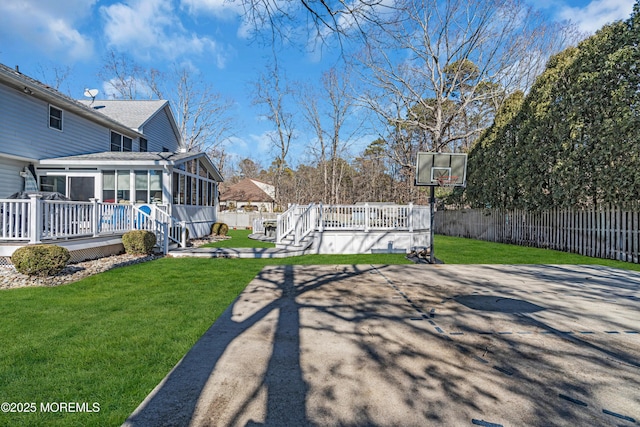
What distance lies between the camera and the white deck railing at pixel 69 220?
696 cm

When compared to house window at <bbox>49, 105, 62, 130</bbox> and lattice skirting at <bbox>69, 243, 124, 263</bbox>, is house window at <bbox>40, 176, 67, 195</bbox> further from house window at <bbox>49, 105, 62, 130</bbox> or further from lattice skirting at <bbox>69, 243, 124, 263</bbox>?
lattice skirting at <bbox>69, 243, 124, 263</bbox>

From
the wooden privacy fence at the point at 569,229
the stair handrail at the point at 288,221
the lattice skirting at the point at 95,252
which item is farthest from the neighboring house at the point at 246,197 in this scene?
the lattice skirting at the point at 95,252

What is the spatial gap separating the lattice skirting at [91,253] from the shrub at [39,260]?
104cm

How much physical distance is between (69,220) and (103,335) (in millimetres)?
5638

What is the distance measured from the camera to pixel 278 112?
29.2 meters

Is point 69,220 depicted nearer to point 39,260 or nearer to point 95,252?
point 95,252

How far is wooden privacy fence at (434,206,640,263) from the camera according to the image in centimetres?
933

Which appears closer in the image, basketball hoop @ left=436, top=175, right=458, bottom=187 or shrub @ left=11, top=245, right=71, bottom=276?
shrub @ left=11, top=245, right=71, bottom=276

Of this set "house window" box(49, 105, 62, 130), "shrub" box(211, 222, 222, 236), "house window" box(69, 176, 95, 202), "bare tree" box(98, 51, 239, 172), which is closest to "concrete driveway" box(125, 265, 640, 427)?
"house window" box(69, 176, 95, 202)

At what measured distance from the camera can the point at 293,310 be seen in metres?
4.68

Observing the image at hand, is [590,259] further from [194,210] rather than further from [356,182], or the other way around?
[356,182]

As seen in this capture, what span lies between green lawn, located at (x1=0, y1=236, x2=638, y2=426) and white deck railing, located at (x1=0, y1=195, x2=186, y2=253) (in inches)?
66.3

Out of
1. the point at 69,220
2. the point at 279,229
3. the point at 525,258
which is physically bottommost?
the point at 525,258

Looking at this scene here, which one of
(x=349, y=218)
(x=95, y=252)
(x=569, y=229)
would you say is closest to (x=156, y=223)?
(x=95, y=252)
